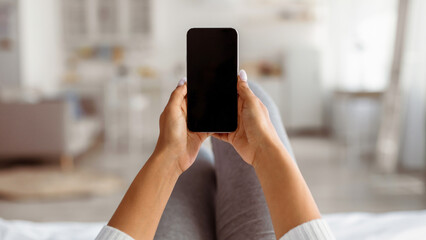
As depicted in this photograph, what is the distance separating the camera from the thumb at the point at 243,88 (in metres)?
0.74

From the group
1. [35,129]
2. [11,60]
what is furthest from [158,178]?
[11,60]

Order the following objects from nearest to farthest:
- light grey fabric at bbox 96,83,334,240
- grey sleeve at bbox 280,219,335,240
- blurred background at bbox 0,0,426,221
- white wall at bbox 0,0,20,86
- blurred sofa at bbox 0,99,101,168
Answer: grey sleeve at bbox 280,219,335,240, light grey fabric at bbox 96,83,334,240, blurred background at bbox 0,0,426,221, blurred sofa at bbox 0,99,101,168, white wall at bbox 0,0,20,86

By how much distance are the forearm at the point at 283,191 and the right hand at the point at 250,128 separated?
2 cm

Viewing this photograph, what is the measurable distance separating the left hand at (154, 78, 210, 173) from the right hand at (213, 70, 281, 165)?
0.08m

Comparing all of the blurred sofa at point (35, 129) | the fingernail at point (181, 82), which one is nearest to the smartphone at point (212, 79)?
the fingernail at point (181, 82)

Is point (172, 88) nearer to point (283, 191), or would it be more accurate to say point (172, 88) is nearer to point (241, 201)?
point (241, 201)

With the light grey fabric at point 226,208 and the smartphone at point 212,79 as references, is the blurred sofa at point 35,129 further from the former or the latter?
the smartphone at point 212,79

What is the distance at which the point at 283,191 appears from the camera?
0.64m

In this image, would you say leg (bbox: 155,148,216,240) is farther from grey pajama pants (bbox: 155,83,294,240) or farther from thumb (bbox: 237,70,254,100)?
thumb (bbox: 237,70,254,100)

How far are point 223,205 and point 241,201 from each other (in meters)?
0.07

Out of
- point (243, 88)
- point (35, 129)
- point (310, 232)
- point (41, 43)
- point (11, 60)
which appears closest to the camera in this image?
point (310, 232)

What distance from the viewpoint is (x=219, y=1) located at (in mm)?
6082

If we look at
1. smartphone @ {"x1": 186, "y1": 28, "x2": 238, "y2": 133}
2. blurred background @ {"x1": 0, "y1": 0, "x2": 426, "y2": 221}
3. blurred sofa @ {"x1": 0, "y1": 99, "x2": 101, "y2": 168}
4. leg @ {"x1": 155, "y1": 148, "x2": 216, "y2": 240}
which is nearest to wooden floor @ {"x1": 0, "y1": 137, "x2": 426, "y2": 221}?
blurred background @ {"x1": 0, "y1": 0, "x2": 426, "y2": 221}

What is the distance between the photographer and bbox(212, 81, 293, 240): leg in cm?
73
